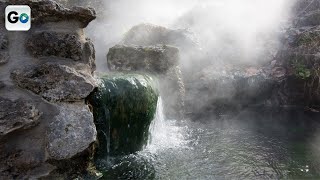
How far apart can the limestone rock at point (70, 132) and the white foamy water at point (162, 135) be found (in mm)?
3583

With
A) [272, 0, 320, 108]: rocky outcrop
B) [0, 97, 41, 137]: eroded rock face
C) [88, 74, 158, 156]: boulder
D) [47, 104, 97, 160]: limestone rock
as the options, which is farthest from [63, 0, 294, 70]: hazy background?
[0, 97, 41, 137]: eroded rock face

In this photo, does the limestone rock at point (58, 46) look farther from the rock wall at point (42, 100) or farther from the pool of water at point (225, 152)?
the pool of water at point (225, 152)

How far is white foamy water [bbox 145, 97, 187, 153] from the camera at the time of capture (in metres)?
6.97

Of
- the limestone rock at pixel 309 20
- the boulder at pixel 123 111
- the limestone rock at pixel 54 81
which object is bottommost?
the boulder at pixel 123 111

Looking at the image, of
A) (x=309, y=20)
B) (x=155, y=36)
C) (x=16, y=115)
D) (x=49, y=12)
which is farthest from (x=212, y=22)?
(x=16, y=115)

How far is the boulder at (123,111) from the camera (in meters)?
5.65

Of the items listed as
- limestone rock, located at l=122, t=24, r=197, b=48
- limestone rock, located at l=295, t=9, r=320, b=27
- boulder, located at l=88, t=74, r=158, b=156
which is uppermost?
limestone rock, located at l=295, t=9, r=320, b=27

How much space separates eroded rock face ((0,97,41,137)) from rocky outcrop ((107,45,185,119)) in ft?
16.9

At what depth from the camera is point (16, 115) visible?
113 inches

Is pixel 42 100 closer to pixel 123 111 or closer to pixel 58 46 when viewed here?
pixel 58 46

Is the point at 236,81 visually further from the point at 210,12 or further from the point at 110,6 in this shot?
the point at 110,6

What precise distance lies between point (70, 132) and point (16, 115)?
1.70 feet

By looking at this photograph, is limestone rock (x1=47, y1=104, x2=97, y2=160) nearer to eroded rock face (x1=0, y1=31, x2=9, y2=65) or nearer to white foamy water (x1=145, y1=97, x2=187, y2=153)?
eroded rock face (x1=0, y1=31, x2=9, y2=65)

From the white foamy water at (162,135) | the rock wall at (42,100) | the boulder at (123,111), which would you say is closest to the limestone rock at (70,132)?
the rock wall at (42,100)
